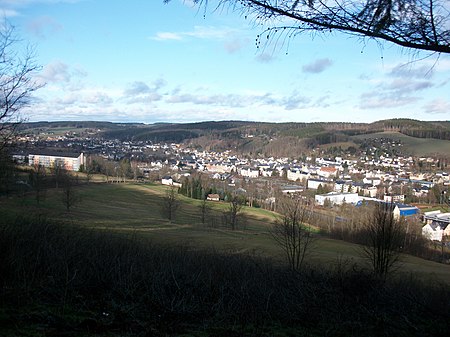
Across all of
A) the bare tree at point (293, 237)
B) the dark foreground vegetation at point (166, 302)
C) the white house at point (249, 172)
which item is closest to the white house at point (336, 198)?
the bare tree at point (293, 237)

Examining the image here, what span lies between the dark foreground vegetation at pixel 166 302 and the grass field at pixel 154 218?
1904 centimetres

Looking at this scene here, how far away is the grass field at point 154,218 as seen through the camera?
87.5ft

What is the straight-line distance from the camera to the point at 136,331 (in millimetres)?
3713

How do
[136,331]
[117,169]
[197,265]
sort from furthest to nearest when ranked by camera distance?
[117,169] < [197,265] < [136,331]

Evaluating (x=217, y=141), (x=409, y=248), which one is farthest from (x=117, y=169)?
(x=217, y=141)

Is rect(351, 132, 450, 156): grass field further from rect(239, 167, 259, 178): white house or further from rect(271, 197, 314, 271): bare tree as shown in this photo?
rect(271, 197, 314, 271): bare tree

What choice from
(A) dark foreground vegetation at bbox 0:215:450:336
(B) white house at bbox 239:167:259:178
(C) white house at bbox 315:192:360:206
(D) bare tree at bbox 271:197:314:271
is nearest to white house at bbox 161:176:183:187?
(B) white house at bbox 239:167:259:178

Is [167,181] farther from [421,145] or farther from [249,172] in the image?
[421,145]

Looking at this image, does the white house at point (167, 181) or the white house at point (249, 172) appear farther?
the white house at point (249, 172)

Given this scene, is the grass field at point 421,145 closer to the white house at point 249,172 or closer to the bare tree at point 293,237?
the white house at point 249,172

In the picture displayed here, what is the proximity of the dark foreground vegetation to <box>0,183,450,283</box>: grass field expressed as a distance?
19041 mm

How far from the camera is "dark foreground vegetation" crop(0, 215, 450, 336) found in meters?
3.88

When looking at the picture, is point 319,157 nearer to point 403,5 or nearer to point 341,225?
point 341,225

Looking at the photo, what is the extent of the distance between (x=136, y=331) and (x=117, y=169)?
68.2 metres
